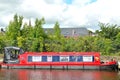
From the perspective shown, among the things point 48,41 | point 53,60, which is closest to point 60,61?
point 53,60

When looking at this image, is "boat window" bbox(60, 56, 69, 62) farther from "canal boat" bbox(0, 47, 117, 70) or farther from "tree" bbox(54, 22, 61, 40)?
"tree" bbox(54, 22, 61, 40)

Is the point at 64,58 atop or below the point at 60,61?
atop

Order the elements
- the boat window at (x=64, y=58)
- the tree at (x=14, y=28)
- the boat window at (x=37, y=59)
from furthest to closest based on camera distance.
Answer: the tree at (x=14, y=28)
the boat window at (x=37, y=59)
the boat window at (x=64, y=58)

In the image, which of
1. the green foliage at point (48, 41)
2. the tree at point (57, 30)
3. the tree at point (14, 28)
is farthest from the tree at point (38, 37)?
the tree at point (57, 30)

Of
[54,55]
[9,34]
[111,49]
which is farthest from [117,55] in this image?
[9,34]

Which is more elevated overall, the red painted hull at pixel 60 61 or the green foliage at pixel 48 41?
the green foliage at pixel 48 41

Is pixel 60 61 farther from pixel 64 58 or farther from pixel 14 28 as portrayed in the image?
pixel 14 28

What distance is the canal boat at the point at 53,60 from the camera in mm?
51625

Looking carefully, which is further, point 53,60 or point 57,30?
point 57,30

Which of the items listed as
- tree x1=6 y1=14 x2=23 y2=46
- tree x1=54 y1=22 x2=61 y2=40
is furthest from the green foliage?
tree x1=54 y1=22 x2=61 y2=40

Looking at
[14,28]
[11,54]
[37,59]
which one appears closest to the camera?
[37,59]

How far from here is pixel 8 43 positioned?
67312mm

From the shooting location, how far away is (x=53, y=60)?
53.8 m

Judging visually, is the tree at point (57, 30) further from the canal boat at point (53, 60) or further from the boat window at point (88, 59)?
the boat window at point (88, 59)
